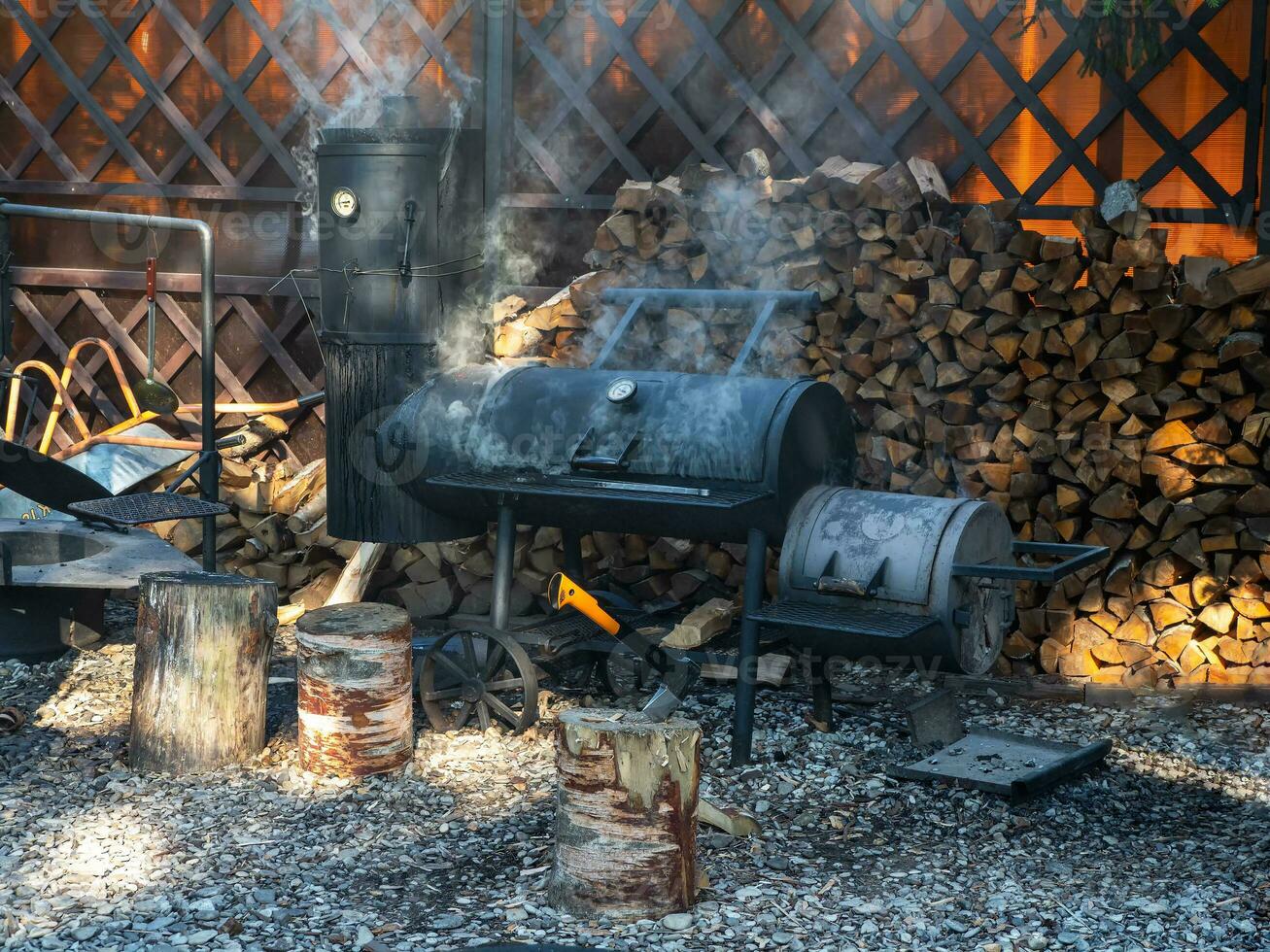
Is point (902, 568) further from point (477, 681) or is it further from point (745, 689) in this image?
point (477, 681)

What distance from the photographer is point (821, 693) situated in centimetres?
472

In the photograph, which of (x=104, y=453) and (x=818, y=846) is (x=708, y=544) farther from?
(x=104, y=453)

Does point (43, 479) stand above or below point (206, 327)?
below

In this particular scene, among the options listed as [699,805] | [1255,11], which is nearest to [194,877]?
[699,805]

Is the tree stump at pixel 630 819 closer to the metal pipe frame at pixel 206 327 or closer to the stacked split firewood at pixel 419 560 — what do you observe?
the stacked split firewood at pixel 419 560

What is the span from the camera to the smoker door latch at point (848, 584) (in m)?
4.22

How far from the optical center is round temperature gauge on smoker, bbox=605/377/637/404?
4.61 metres

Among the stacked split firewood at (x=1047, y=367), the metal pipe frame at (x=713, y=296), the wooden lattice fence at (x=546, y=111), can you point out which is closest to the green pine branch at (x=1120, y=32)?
the wooden lattice fence at (x=546, y=111)

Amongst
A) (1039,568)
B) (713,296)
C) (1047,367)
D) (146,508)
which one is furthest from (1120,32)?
(146,508)

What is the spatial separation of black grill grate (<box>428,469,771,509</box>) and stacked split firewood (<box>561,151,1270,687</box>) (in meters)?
1.14

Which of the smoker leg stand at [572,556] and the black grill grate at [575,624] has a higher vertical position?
the smoker leg stand at [572,556]

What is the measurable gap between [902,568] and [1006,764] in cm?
66

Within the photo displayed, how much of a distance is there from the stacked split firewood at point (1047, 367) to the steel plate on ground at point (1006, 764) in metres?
0.83

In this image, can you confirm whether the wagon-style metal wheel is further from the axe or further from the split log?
the split log
